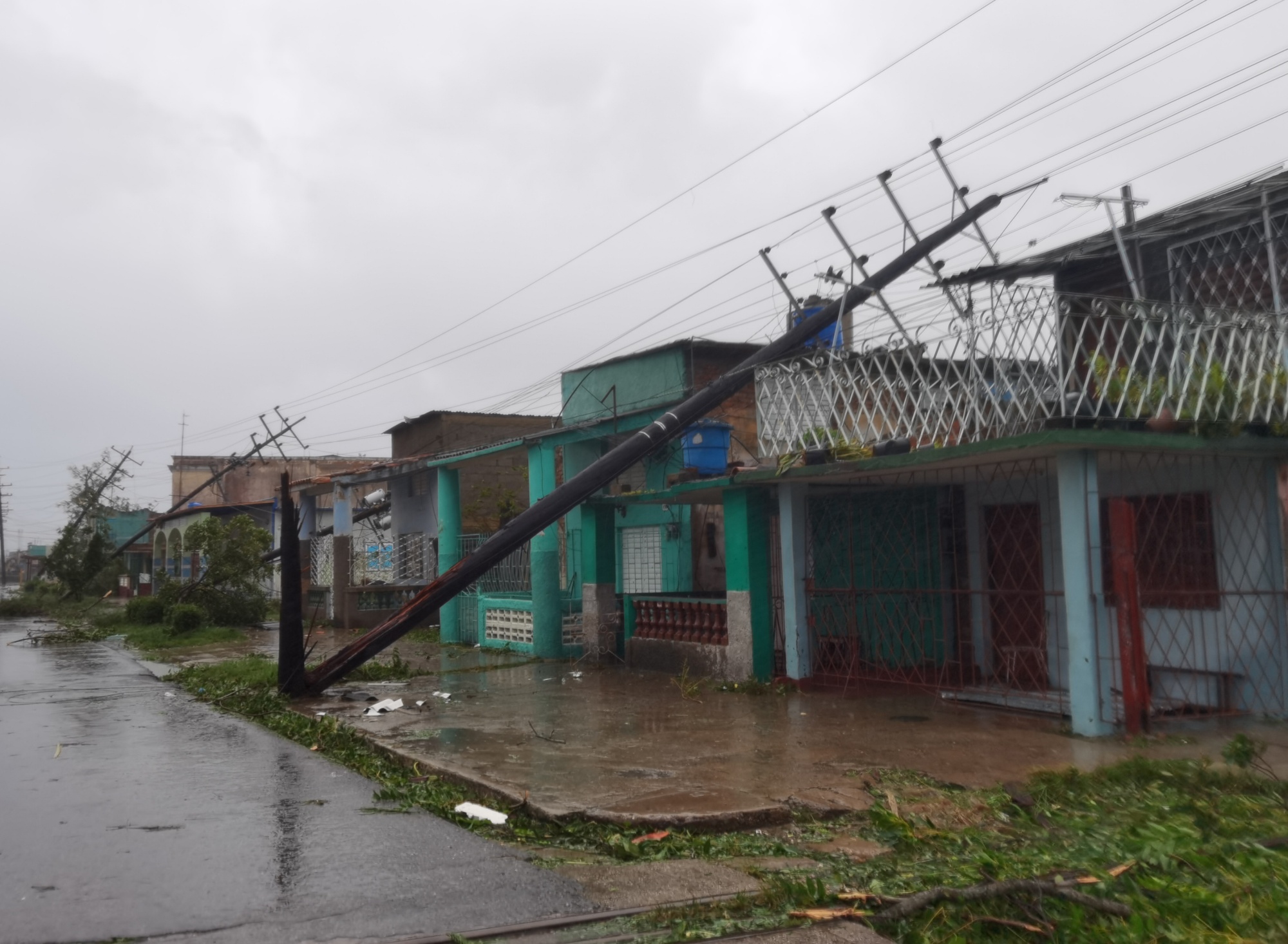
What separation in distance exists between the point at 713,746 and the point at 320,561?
80.7 feet

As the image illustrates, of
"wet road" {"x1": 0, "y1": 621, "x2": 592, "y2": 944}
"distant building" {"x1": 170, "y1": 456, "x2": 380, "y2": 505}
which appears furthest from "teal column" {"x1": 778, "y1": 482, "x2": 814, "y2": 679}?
"distant building" {"x1": 170, "y1": 456, "x2": 380, "y2": 505}

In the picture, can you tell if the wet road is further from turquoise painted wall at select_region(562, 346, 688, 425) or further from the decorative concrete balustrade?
turquoise painted wall at select_region(562, 346, 688, 425)

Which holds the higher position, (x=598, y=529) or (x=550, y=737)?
(x=598, y=529)

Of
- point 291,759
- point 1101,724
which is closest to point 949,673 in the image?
point 1101,724

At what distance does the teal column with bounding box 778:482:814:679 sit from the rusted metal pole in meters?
4.12

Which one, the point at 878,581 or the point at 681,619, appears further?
the point at 681,619

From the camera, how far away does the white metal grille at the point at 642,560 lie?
19.3 meters

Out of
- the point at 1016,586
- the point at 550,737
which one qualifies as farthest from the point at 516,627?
the point at 1016,586

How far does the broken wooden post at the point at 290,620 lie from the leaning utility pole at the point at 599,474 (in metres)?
0.23

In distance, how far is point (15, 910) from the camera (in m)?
5.14

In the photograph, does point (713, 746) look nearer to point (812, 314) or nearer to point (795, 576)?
point (795, 576)

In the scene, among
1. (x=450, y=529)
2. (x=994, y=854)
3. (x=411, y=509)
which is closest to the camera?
→ (x=994, y=854)

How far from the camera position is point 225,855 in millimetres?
6137

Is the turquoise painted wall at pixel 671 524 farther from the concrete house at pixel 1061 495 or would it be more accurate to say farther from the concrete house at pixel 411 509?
the concrete house at pixel 1061 495
